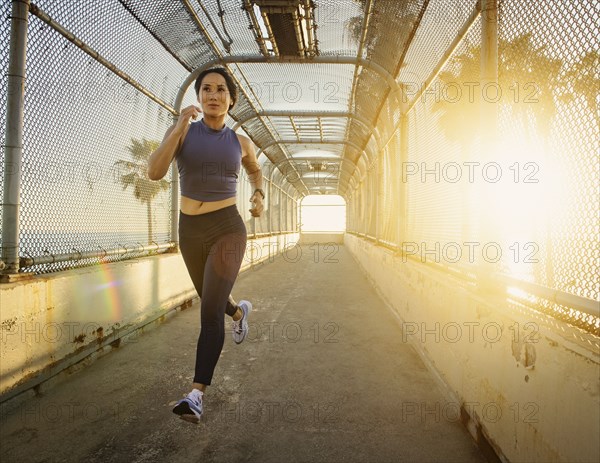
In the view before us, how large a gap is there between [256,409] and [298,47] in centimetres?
445

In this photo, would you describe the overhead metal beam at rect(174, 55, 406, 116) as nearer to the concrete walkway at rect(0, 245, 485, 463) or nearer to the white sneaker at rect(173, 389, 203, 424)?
the concrete walkway at rect(0, 245, 485, 463)

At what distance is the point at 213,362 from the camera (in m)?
2.20

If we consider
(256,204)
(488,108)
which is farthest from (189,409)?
(488,108)

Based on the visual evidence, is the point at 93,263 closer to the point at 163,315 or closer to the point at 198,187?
the point at 163,315

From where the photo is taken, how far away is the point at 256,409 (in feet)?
7.60

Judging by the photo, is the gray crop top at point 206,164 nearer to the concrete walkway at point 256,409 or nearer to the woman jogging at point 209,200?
the woman jogging at point 209,200

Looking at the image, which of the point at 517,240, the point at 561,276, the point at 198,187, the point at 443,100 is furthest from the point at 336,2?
the point at 561,276

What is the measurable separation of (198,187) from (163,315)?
9.02 feet

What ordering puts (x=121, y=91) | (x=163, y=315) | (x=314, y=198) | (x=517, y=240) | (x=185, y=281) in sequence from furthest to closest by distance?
(x=314, y=198), (x=185, y=281), (x=163, y=315), (x=121, y=91), (x=517, y=240)

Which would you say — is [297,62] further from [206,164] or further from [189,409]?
[189,409]

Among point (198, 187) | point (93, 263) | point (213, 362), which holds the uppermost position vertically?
point (198, 187)

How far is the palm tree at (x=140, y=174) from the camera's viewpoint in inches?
158

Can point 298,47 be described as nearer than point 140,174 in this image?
No

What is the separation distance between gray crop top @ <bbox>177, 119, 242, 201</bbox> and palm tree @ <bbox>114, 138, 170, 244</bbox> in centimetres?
168
